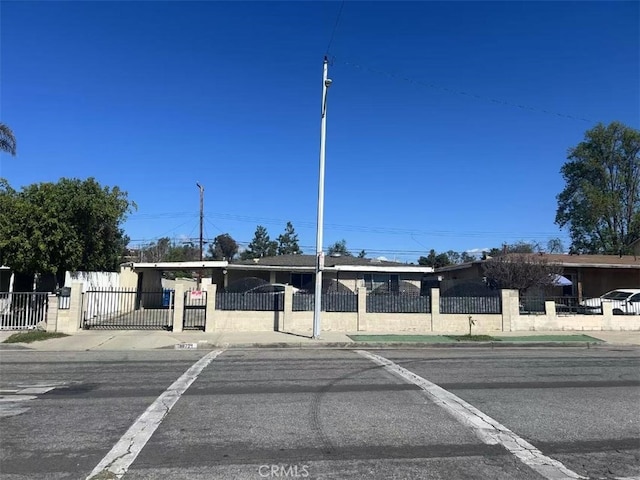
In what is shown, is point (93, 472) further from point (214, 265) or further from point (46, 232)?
point (214, 265)

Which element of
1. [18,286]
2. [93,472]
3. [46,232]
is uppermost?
[46,232]

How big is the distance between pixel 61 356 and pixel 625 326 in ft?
68.4

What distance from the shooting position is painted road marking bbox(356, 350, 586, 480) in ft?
16.8

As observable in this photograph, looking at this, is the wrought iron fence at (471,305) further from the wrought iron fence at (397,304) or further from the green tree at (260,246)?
the green tree at (260,246)

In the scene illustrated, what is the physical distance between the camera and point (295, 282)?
35.7 m

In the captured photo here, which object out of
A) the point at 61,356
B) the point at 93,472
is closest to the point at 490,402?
the point at 93,472

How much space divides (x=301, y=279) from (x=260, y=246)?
60.5 m

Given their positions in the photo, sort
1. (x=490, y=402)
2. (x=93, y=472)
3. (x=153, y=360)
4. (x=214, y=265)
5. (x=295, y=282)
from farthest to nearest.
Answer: (x=295, y=282), (x=214, y=265), (x=153, y=360), (x=490, y=402), (x=93, y=472)

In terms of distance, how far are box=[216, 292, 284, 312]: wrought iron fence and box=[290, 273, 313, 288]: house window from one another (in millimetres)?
15012

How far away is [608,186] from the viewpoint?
163ft

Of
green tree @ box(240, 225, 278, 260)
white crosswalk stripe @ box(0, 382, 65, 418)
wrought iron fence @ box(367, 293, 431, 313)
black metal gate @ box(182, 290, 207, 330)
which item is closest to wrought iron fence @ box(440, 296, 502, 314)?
wrought iron fence @ box(367, 293, 431, 313)

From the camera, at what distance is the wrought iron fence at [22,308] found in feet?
63.5

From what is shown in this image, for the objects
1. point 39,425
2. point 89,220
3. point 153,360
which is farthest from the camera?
point 89,220

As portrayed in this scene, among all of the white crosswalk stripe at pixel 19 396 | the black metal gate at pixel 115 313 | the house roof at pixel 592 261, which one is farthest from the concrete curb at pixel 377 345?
the house roof at pixel 592 261
